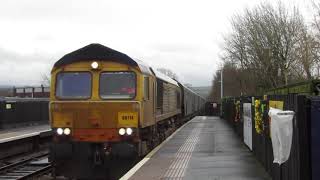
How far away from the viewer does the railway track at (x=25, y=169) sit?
16.0 meters

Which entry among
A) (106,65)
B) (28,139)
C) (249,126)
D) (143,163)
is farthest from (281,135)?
(28,139)

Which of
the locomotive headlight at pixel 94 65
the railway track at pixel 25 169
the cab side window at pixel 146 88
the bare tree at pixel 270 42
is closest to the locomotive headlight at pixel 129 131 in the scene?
the cab side window at pixel 146 88

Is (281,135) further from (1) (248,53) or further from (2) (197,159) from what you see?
(1) (248,53)

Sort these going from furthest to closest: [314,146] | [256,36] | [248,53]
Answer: [248,53], [256,36], [314,146]

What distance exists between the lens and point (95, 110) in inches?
528

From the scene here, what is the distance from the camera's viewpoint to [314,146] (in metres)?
7.18

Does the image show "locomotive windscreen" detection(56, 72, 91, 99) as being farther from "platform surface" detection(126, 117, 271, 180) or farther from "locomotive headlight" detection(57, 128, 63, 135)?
"platform surface" detection(126, 117, 271, 180)

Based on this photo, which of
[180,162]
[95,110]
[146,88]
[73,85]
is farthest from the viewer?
[146,88]

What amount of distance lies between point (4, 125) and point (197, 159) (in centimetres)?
1912

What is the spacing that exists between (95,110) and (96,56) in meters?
1.41

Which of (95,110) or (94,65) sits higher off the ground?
(94,65)

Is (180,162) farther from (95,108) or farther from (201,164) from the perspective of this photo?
Answer: (95,108)

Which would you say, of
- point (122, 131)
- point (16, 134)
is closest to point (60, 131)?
point (122, 131)

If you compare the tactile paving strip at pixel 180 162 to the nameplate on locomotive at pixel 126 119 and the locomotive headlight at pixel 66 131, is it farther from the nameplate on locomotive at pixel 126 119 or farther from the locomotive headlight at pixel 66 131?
the locomotive headlight at pixel 66 131
